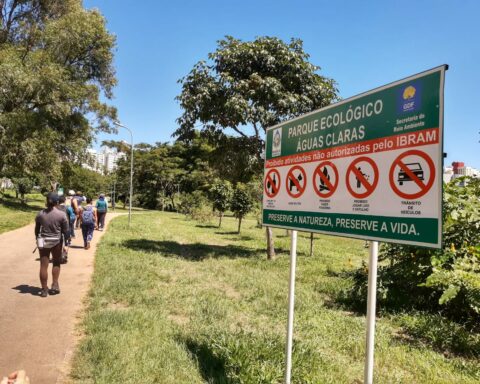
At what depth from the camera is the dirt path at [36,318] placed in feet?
13.5

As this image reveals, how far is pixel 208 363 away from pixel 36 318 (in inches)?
110

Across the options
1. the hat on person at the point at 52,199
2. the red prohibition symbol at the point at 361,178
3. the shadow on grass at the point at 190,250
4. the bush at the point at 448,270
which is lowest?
the shadow on grass at the point at 190,250

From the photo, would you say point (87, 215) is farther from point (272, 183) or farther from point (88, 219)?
point (272, 183)

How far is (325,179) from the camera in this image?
10.5ft

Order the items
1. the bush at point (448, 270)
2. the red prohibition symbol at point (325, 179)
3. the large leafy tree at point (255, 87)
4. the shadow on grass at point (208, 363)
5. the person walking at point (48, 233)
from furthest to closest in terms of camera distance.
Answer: the large leafy tree at point (255, 87) → the person walking at point (48, 233) → the bush at point (448, 270) → the shadow on grass at point (208, 363) → the red prohibition symbol at point (325, 179)

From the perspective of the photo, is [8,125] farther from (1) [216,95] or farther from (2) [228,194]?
(1) [216,95]

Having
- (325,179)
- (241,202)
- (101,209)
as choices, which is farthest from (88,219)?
(241,202)

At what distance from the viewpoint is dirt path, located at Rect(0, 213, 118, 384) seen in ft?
13.5

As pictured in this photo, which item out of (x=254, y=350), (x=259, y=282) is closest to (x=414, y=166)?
(x=254, y=350)

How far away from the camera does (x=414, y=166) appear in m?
2.43

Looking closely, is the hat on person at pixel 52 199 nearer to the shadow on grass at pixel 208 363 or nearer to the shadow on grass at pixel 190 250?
the shadow on grass at pixel 208 363

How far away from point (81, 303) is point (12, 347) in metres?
1.91

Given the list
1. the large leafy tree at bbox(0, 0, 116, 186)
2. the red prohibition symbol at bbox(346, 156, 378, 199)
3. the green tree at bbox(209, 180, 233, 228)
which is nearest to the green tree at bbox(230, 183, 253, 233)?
the green tree at bbox(209, 180, 233, 228)

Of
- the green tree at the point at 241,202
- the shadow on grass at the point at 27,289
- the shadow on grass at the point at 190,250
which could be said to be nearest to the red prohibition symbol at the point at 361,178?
the shadow on grass at the point at 27,289
